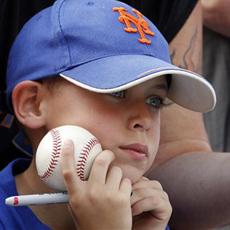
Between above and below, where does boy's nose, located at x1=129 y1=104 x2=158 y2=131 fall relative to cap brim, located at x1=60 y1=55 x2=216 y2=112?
below

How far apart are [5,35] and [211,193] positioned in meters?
0.65

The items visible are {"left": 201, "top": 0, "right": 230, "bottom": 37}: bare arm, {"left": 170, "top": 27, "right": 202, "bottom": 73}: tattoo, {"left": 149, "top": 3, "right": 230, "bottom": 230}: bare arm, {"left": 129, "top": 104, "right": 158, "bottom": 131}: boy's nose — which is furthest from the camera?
{"left": 201, "top": 0, "right": 230, "bottom": 37}: bare arm

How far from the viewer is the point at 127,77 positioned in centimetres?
129

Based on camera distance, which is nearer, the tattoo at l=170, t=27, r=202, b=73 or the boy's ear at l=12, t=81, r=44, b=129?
the boy's ear at l=12, t=81, r=44, b=129

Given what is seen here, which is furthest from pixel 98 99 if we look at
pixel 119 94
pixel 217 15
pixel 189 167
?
pixel 217 15

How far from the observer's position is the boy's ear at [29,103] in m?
1.37

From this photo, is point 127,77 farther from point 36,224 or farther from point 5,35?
point 5,35

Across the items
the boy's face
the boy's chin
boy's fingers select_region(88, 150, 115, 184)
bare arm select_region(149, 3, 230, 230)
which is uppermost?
the boy's face

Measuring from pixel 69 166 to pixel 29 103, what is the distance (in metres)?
0.22

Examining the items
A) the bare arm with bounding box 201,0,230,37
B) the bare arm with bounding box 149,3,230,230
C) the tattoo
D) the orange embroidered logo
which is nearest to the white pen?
the orange embroidered logo

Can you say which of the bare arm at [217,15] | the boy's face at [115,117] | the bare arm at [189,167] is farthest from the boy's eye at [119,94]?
the bare arm at [217,15]

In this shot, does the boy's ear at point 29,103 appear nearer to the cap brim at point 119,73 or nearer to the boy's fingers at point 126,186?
the cap brim at point 119,73

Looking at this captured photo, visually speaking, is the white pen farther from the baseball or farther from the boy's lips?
the boy's lips

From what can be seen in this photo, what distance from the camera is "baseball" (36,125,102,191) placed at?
1247mm
